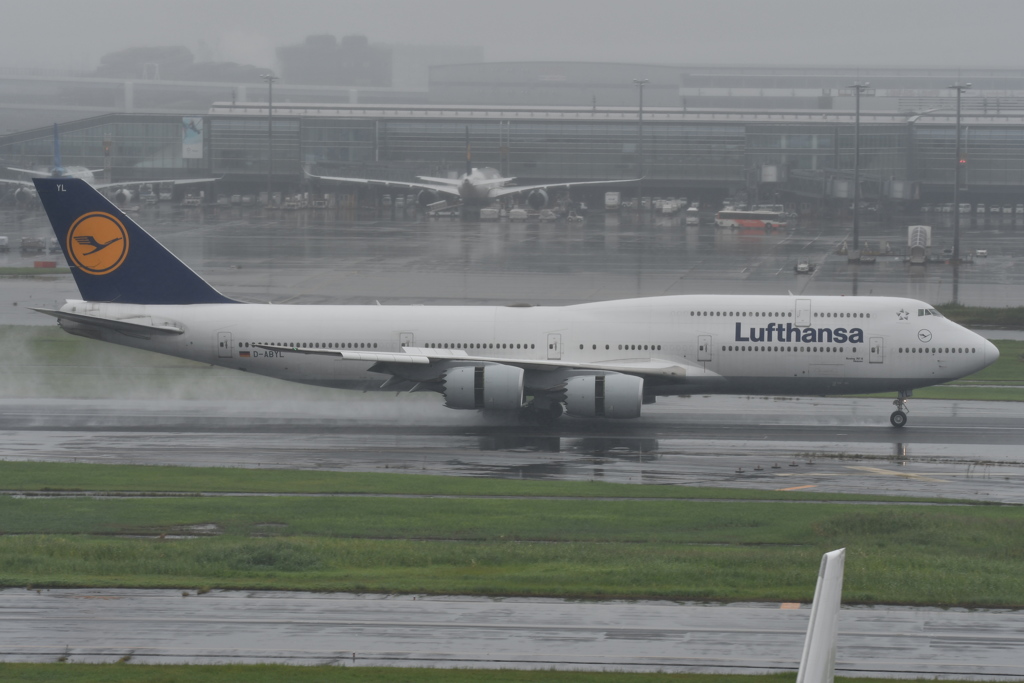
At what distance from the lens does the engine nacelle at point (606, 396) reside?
4138 centimetres

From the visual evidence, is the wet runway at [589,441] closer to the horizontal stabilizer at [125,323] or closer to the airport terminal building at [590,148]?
the horizontal stabilizer at [125,323]

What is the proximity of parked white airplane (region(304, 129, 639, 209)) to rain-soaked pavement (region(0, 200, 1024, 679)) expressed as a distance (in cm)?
5245

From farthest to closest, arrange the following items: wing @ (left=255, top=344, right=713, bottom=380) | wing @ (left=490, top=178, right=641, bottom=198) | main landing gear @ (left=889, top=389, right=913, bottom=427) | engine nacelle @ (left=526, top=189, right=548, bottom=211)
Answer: wing @ (left=490, top=178, right=641, bottom=198) → engine nacelle @ (left=526, top=189, right=548, bottom=211) → main landing gear @ (left=889, top=389, right=913, bottom=427) → wing @ (left=255, top=344, right=713, bottom=380)

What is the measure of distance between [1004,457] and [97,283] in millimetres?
33708

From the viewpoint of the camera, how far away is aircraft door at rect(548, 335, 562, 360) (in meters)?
44.6

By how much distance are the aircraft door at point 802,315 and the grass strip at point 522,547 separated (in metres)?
14.1

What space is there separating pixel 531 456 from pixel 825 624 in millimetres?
29869

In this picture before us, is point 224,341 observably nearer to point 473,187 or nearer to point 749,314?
point 749,314

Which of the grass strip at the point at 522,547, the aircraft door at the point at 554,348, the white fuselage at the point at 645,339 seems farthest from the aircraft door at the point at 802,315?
the grass strip at the point at 522,547

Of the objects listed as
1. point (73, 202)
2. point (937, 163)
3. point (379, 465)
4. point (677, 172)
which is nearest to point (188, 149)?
point (677, 172)

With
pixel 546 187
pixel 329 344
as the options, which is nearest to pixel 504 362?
pixel 329 344

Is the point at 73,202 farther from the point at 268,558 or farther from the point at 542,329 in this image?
the point at 268,558

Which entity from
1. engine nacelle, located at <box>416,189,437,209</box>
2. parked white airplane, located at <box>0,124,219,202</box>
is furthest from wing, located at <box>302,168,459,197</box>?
parked white airplane, located at <box>0,124,219,202</box>

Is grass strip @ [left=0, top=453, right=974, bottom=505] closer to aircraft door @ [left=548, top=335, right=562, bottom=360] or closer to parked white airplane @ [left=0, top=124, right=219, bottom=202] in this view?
aircraft door @ [left=548, top=335, right=562, bottom=360]
